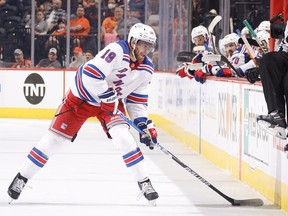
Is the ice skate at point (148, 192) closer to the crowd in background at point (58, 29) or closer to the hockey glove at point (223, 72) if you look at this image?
the hockey glove at point (223, 72)

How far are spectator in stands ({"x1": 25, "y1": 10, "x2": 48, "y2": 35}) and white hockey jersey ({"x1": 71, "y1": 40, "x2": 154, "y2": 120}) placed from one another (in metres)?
10.4

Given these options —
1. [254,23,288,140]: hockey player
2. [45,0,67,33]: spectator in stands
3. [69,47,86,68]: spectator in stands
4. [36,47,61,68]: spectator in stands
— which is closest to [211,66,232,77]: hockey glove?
[254,23,288,140]: hockey player

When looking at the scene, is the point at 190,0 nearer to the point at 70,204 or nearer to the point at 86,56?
the point at 86,56

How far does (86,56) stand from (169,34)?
1922 millimetres

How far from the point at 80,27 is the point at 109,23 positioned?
51cm

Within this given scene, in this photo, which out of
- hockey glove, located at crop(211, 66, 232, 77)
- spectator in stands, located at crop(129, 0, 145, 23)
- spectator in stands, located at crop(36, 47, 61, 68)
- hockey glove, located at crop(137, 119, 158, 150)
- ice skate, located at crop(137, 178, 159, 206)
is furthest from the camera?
spectator in stands, located at crop(36, 47, 61, 68)

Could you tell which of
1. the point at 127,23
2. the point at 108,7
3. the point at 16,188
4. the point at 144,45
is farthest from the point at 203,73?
the point at 108,7

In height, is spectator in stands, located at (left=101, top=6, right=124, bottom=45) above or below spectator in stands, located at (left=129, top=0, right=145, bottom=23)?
below

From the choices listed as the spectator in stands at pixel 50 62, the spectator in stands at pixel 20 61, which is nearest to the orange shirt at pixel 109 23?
the spectator in stands at pixel 50 62

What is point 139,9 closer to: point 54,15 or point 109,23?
point 109,23

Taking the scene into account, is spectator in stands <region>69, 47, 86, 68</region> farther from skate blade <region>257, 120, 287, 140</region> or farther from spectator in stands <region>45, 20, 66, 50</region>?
skate blade <region>257, 120, 287, 140</region>

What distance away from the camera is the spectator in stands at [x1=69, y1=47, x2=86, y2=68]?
16734 millimetres

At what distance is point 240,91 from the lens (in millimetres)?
7789

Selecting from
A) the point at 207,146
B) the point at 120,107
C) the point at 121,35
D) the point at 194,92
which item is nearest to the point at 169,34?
the point at 121,35
